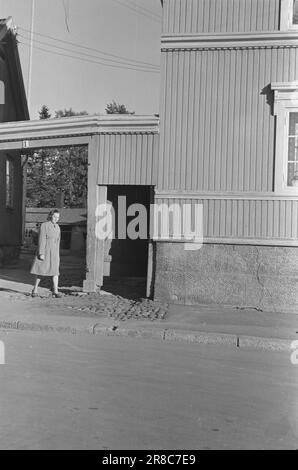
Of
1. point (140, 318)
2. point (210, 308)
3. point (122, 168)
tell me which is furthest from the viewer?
point (122, 168)

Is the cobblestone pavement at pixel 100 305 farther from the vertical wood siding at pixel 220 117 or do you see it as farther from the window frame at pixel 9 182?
the window frame at pixel 9 182

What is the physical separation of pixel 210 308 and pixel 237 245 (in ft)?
4.16

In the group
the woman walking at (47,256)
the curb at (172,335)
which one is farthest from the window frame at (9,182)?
the curb at (172,335)

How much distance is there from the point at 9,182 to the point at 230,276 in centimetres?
1122

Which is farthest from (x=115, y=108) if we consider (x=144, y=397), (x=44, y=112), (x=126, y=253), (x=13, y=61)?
(x=144, y=397)

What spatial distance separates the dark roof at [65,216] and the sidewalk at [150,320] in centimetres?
4063

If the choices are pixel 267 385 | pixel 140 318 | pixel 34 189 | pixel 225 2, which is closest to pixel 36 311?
pixel 140 318

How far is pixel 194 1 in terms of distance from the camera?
32.9ft

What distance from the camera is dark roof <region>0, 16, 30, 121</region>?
17438 millimetres

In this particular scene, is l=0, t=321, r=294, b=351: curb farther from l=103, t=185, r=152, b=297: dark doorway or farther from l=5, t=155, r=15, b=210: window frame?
l=5, t=155, r=15, b=210: window frame

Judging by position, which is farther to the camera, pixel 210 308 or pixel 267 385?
pixel 210 308

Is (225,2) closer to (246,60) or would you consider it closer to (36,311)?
(246,60)

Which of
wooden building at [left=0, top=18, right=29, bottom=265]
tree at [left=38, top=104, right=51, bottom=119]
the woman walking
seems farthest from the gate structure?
tree at [left=38, top=104, right=51, bottom=119]

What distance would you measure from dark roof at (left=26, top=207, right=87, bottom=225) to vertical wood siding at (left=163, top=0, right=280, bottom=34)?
134 ft
